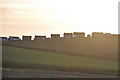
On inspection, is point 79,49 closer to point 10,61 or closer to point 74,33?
point 10,61

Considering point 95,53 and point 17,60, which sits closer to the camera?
point 17,60

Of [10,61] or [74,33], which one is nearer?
[10,61]

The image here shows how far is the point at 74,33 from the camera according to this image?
4055 inches

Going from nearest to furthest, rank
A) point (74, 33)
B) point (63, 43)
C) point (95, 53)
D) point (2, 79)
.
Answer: point (2, 79) < point (95, 53) < point (63, 43) < point (74, 33)

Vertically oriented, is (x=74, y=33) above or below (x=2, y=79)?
above

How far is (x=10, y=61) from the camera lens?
4697 cm

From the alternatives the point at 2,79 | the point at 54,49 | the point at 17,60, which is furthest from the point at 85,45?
the point at 2,79

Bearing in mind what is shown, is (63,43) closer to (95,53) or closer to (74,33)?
(95,53)

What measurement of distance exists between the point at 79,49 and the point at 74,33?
117 feet

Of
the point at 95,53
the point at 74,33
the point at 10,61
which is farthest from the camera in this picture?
the point at 74,33

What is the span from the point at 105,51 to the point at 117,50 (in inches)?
104

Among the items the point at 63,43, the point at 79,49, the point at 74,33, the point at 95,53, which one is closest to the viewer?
the point at 95,53

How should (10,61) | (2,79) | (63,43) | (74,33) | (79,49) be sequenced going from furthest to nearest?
1. (74,33)
2. (63,43)
3. (79,49)
4. (10,61)
5. (2,79)

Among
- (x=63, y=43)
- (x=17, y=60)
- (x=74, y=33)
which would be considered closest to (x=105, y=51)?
(x=63, y=43)
